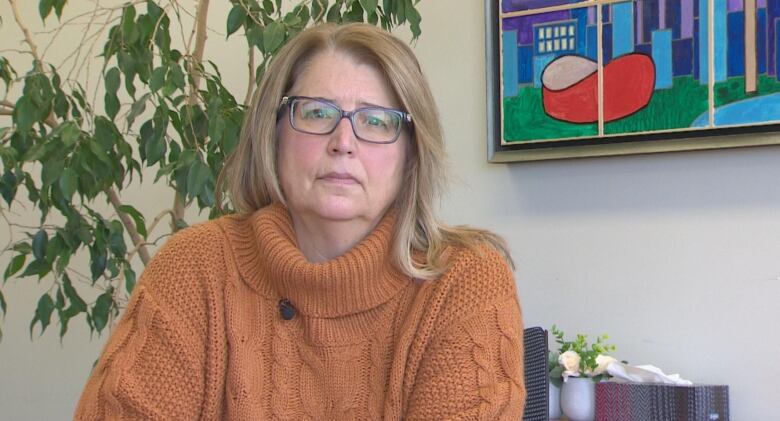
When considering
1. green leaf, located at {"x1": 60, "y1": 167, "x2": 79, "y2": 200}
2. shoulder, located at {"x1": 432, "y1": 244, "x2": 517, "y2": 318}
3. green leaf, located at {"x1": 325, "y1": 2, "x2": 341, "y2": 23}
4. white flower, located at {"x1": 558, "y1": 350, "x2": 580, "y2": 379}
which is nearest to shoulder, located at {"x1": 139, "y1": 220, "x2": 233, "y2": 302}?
shoulder, located at {"x1": 432, "y1": 244, "x2": 517, "y2": 318}

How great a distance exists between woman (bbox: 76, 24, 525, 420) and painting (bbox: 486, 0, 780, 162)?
0.91 m

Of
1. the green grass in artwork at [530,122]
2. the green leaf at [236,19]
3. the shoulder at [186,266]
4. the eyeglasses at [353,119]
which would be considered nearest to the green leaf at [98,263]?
the green leaf at [236,19]

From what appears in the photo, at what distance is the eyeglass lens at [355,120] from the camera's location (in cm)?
133

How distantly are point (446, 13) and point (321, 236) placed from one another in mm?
1257

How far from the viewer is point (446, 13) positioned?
247 centimetres

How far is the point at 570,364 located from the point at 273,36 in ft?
3.33

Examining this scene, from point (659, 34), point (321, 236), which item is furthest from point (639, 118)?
point (321, 236)

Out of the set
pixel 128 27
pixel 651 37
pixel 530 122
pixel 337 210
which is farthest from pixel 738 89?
pixel 128 27

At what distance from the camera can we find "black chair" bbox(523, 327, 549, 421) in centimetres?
168

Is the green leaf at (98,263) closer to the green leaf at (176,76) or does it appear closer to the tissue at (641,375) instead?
the green leaf at (176,76)

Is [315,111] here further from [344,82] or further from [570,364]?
[570,364]

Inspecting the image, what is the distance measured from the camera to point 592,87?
221 cm

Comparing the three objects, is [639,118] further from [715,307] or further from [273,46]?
[273,46]

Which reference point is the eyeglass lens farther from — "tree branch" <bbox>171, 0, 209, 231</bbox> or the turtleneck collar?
"tree branch" <bbox>171, 0, 209, 231</bbox>
